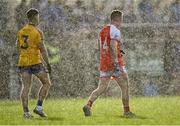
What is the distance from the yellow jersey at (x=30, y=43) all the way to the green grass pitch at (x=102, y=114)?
980 millimetres

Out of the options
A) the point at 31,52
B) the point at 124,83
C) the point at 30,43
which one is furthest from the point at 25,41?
the point at 124,83

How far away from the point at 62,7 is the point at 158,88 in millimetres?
4348

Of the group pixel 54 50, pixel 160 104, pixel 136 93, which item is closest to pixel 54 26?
pixel 54 50

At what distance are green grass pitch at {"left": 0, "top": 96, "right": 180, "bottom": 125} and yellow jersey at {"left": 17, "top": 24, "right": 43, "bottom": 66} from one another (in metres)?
0.98

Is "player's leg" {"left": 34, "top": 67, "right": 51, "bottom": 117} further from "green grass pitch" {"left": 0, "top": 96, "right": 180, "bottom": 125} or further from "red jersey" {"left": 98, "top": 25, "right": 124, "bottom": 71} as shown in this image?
"red jersey" {"left": 98, "top": 25, "right": 124, "bottom": 71}

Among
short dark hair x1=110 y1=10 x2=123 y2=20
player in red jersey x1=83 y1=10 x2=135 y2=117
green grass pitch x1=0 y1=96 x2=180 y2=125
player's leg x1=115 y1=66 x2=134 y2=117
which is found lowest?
green grass pitch x1=0 y1=96 x2=180 y2=125

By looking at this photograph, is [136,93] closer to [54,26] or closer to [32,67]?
[54,26]

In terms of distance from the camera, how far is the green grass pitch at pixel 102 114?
1377 cm

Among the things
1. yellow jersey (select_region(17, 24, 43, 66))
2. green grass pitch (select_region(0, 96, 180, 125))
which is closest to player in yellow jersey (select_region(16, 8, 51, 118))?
yellow jersey (select_region(17, 24, 43, 66))

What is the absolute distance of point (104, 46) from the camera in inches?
578

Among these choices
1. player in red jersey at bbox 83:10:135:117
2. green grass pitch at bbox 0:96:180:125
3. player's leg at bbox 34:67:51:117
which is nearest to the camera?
green grass pitch at bbox 0:96:180:125

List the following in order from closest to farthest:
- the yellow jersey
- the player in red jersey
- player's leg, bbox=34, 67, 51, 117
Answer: the player in red jersey, the yellow jersey, player's leg, bbox=34, 67, 51, 117

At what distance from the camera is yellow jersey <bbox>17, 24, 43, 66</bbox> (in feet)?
48.0

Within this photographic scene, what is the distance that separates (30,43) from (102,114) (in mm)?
1923
